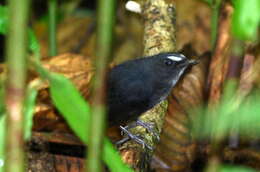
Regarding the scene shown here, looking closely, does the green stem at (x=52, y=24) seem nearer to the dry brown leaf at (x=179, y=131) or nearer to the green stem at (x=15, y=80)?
the dry brown leaf at (x=179, y=131)

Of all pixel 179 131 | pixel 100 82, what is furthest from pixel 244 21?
pixel 179 131

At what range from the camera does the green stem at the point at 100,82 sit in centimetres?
163

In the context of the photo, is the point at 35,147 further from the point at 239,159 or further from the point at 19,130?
the point at 19,130

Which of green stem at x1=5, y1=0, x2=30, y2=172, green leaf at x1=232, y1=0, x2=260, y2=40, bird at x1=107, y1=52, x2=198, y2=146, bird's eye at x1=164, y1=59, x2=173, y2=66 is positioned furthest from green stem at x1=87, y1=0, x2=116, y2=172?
bird's eye at x1=164, y1=59, x2=173, y2=66

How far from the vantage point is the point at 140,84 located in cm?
402

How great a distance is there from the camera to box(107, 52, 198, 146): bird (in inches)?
150

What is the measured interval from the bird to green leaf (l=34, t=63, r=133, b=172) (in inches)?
75.2

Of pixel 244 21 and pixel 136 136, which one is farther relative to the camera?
pixel 136 136

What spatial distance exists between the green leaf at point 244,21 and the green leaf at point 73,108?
45 centimetres

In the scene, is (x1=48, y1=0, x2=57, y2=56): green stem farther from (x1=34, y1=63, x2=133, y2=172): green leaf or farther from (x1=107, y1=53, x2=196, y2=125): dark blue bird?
(x1=34, y1=63, x2=133, y2=172): green leaf

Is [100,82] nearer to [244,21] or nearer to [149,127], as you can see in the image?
[244,21]

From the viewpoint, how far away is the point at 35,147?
4172 mm

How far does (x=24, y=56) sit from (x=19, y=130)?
201 millimetres

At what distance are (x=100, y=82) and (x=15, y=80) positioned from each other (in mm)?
219
